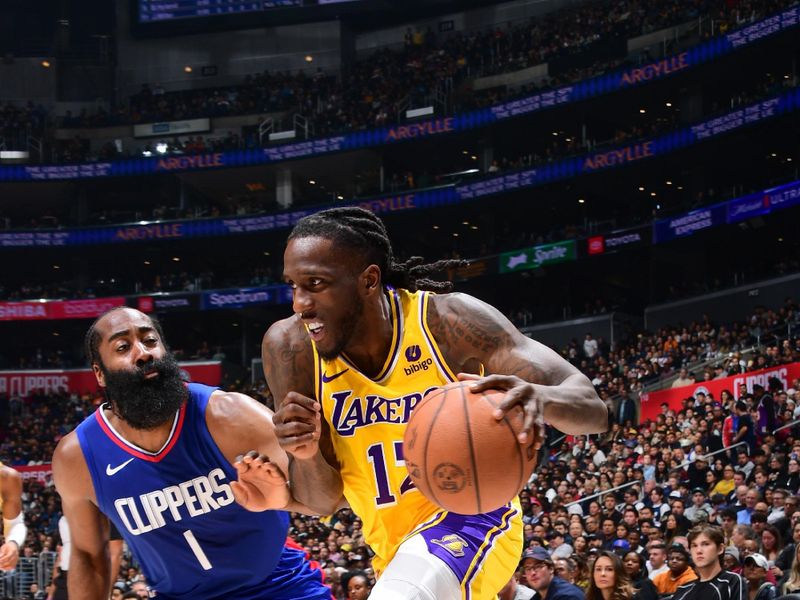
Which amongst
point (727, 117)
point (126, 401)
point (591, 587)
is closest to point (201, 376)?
point (727, 117)

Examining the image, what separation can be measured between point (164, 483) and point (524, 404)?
1992 millimetres

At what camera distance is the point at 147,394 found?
4.69m

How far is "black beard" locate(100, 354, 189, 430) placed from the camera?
184 inches

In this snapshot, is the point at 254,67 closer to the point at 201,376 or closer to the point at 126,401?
the point at 201,376

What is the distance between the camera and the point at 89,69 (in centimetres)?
4497

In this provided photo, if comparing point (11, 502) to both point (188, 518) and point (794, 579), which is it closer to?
point (188, 518)

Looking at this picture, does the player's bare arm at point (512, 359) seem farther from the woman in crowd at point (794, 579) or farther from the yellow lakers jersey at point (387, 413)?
the woman in crowd at point (794, 579)

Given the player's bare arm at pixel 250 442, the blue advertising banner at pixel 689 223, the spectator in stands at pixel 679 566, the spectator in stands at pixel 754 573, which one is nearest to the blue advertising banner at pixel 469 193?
the blue advertising banner at pixel 689 223

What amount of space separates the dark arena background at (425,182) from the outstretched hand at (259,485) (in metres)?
13.0

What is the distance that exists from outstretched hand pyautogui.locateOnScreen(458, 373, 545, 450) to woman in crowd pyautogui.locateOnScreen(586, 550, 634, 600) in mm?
5633

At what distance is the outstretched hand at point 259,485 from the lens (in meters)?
4.20

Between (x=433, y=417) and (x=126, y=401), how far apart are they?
1.67 meters

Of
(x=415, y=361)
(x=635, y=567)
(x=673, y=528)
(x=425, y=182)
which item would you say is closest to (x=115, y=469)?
(x=415, y=361)

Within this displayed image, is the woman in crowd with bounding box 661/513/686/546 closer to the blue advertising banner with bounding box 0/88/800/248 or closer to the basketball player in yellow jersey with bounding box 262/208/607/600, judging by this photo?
the basketball player in yellow jersey with bounding box 262/208/607/600
